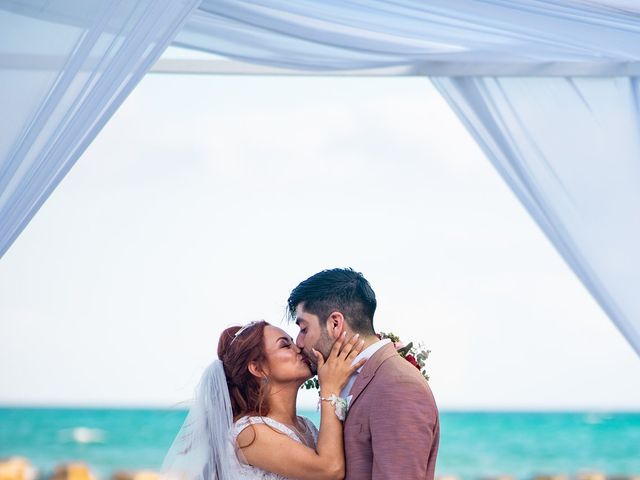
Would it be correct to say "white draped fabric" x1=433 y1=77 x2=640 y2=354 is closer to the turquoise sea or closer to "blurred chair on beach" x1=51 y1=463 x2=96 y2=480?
"blurred chair on beach" x1=51 y1=463 x2=96 y2=480

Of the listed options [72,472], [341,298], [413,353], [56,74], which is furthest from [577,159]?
[72,472]

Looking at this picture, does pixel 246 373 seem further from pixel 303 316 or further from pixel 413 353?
pixel 413 353

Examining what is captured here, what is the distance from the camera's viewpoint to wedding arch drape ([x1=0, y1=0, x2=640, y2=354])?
110 inches

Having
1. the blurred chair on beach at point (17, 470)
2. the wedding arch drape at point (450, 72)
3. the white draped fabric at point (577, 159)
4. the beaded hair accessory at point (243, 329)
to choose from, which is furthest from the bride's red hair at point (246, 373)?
the blurred chair on beach at point (17, 470)

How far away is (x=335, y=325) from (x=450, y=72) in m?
0.98

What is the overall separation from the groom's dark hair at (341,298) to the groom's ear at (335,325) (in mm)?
12

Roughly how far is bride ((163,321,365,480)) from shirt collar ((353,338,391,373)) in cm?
1

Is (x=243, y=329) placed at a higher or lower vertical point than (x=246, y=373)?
higher

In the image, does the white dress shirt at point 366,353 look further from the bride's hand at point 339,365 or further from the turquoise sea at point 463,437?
the turquoise sea at point 463,437

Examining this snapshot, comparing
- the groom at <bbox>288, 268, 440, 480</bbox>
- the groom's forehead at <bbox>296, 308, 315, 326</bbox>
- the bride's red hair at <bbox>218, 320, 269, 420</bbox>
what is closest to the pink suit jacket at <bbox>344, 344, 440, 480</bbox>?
the groom at <bbox>288, 268, 440, 480</bbox>

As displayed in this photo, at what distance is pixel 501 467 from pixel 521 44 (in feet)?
60.5

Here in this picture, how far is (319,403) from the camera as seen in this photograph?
10.2 ft

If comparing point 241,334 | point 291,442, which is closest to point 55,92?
point 241,334

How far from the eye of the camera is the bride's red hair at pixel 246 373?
10.9ft
